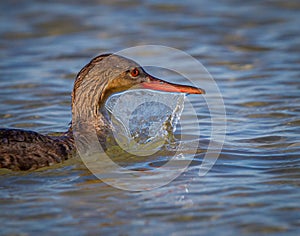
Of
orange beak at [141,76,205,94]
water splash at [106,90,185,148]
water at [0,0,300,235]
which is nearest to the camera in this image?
water at [0,0,300,235]

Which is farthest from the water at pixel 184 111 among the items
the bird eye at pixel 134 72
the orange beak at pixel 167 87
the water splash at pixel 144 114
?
the bird eye at pixel 134 72

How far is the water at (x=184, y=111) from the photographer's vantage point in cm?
569

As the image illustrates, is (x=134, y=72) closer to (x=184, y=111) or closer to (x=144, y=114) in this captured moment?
(x=144, y=114)

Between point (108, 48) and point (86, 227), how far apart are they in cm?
644

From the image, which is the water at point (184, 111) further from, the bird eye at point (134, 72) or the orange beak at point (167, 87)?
the bird eye at point (134, 72)

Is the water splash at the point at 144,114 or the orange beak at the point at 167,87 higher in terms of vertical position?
the orange beak at the point at 167,87

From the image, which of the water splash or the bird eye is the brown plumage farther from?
the water splash

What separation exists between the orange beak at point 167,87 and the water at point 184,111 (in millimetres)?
598

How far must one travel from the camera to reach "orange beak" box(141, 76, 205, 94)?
7492 mm

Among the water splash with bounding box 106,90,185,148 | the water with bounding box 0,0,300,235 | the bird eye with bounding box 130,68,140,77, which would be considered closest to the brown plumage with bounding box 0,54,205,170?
the bird eye with bounding box 130,68,140,77

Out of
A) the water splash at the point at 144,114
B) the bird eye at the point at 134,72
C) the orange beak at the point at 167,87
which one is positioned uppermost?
the bird eye at the point at 134,72

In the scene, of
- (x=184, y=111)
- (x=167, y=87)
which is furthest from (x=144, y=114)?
(x=184, y=111)

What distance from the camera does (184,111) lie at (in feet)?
29.1

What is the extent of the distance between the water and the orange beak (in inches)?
23.6
